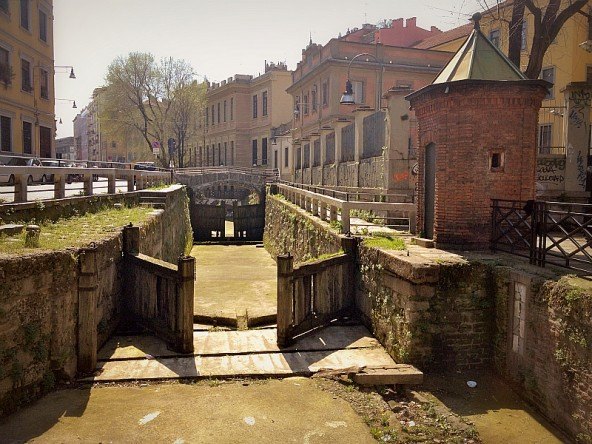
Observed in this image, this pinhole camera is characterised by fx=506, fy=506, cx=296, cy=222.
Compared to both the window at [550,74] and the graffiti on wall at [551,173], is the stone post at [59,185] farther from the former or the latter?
the window at [550,74]

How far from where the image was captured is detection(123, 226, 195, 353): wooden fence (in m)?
8.70

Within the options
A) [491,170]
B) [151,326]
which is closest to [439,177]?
[491,170]

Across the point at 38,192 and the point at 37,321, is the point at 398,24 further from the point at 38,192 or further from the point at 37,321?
the point at 37,321

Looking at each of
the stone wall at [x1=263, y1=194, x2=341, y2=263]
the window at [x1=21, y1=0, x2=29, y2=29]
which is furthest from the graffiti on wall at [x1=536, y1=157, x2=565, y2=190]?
the window at [x1=21, y1=0, x2=29, y2=29]

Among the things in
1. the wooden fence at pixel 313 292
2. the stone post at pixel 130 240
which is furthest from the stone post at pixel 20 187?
the wooden fence at pixel 313 292

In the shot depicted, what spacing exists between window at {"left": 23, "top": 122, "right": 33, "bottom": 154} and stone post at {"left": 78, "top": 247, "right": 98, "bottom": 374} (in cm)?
2526

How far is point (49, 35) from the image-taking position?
3067cm

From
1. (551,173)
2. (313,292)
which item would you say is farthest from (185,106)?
(313,292)

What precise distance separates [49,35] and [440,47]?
30.4 metres

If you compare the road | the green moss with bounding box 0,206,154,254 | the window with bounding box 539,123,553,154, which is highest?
the window with bounding box 539,123,553,154

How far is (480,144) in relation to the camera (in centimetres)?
980

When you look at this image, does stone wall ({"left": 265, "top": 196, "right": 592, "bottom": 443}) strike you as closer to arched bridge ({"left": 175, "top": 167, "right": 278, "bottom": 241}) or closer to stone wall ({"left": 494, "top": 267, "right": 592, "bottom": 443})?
stone wall ({"left": 494, "top": 267, "right": 592, "bottom": 443})

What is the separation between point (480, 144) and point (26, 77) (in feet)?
91.5

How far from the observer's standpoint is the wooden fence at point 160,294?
870 centimetres
